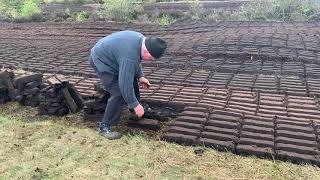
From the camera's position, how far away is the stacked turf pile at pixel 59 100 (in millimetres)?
4980

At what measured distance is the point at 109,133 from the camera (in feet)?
14.4

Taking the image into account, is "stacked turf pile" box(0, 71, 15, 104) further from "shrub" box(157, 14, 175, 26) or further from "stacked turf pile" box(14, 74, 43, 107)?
"shrub" box(157, 14, 175, 26)

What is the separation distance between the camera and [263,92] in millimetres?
5500

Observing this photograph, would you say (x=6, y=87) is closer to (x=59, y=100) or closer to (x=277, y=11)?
(x=59, y=100)

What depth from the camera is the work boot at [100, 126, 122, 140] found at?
4348 millimetres

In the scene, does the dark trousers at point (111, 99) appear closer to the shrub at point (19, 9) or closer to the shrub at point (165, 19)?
the shrub at point (165, 19)

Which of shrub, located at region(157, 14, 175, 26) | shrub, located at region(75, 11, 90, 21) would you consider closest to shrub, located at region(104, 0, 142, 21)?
shrub, located at region(75, 11, 90, 21)

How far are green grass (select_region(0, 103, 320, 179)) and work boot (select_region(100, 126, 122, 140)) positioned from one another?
6 cm

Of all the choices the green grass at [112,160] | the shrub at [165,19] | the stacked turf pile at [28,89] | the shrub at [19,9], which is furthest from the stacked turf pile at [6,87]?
the shrub at [19,9]

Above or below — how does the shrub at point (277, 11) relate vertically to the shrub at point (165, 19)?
above

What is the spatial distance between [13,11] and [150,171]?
1430 cm

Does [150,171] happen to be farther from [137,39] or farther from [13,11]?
[13,11]

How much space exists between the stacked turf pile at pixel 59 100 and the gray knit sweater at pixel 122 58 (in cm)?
80

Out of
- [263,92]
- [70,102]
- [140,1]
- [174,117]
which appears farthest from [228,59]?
[140,1]
